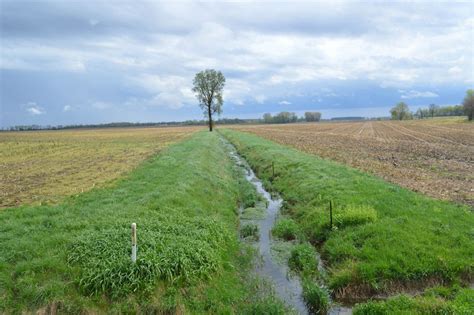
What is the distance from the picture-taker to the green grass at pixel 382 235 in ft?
33.4

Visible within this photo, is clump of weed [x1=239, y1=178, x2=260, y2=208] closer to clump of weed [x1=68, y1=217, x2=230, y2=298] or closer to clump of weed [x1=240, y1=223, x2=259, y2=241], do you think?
clump of weed [x1=240, y1=223, x2=259, y2=241]

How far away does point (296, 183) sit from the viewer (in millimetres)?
21938

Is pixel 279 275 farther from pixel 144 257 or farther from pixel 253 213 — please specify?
pixel 253 213

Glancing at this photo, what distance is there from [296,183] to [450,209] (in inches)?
365

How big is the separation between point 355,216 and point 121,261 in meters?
9.25

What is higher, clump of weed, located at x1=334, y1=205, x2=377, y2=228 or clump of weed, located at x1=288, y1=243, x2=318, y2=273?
clump of weed, located at x1=334, y1=205, x2=377, y2=228

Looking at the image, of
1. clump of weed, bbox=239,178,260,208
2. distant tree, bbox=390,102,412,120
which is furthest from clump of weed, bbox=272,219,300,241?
distant tree, bbox=390,102,412,120

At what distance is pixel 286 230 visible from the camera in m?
14.8

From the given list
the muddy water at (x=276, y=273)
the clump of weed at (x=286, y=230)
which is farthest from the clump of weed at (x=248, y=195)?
the clump of weed at (x=286, y=230)

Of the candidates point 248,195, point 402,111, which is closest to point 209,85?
point 248,195

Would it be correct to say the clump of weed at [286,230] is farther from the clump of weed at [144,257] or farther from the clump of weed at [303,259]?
the clump of weed at [144,257]

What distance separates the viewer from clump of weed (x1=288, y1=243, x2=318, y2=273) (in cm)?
1159

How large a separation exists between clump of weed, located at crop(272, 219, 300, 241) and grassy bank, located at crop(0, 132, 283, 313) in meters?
1.89

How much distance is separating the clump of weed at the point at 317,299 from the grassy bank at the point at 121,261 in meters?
1.10
